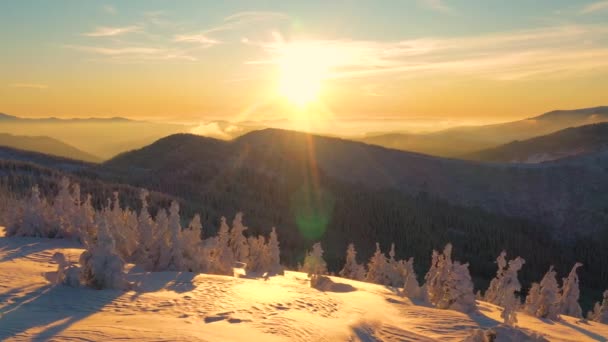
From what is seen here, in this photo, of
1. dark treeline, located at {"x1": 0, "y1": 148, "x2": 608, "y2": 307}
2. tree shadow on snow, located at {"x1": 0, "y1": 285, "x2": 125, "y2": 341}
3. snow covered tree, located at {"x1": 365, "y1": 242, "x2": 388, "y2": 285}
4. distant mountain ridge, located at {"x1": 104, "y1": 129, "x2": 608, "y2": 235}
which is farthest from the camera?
distant mountain ridge, located at {"x1": 104, "y1": 129, "x2": 608, "y2": 235}

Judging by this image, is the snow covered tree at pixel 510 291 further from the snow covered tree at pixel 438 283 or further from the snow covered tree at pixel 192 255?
the snow covered tree at pixel 192 255

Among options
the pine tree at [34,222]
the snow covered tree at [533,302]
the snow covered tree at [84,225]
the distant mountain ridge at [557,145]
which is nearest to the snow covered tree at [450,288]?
the snow covered tree at [533,302]

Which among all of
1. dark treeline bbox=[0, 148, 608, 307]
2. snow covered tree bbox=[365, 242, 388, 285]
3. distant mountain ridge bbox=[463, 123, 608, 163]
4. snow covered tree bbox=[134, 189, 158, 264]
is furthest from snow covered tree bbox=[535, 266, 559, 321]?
distant mountain ridge bbox=[463, 123, 608, 163]

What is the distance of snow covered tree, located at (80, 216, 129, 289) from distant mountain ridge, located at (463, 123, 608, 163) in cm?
17804

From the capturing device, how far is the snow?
10.5m

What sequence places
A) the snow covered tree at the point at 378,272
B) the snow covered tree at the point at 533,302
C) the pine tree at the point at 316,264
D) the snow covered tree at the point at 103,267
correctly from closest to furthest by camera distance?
the snow covered tree at the point at 103,267, the snow covered tree at the point at 533,302, the pine tree at the point at 316,264, the snow covered tree at the point at 378,272

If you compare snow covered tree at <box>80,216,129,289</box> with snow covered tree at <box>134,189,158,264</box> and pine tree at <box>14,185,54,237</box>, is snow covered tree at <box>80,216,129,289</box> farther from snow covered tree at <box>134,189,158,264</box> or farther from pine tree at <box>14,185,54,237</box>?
pine tree at <box>14,185,54,237</box>

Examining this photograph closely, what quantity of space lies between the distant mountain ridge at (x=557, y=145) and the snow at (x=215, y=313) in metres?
172

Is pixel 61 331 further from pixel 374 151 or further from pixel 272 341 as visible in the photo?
pixel 374 151

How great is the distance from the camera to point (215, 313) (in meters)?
12.2

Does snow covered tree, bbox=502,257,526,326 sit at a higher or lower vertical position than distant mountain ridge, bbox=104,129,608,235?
lower

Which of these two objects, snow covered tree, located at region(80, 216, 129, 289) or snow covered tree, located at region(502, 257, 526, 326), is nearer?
snow covered tree, located at region(80, 216, 129, 289)

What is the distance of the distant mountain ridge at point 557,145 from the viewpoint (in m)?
172

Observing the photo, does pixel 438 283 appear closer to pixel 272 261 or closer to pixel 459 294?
pixel 459 294
